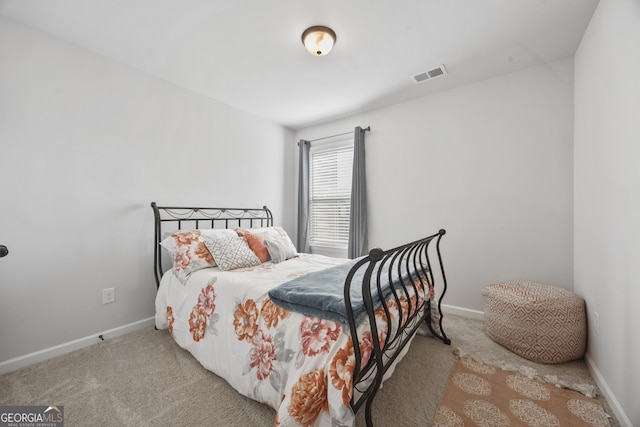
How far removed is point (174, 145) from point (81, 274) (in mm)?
1382

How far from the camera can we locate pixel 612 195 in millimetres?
1517

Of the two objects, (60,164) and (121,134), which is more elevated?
(121,134)

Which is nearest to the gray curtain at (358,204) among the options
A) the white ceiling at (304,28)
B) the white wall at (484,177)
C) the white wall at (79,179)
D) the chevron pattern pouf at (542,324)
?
the white wall at (484,177)

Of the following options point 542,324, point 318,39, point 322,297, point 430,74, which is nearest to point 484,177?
point 430,74

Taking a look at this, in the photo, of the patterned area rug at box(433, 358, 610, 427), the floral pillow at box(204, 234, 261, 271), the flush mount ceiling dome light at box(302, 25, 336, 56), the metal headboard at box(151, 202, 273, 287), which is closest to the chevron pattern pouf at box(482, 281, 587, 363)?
the patterned area rug at box(433, 358, 610, 427)

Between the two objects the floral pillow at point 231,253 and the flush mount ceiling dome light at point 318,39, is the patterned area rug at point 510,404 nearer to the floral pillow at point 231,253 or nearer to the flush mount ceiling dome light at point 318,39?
the floral pillow at point 231,253

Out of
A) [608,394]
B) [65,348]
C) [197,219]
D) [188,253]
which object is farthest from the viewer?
[197,219]

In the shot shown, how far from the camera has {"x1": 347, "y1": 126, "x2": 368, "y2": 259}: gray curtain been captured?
11.0ft

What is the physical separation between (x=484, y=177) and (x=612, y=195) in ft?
3.78

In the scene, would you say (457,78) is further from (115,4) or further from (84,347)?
(84,347)

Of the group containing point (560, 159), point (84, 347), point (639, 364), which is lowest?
point (84, 347)

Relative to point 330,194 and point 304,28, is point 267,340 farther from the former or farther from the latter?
point 330,194

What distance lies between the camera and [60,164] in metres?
2.01

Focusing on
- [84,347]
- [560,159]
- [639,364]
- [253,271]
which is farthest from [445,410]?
[84,347]
